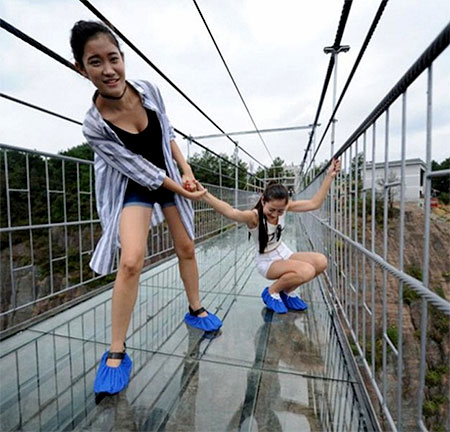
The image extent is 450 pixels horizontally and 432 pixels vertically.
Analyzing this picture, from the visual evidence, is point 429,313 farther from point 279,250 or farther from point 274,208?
point 279,250

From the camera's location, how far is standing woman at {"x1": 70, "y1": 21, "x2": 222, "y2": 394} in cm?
106

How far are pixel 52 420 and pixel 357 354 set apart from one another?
110cm

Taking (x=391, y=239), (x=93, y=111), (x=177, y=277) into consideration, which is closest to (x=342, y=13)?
(x=391, y=239)

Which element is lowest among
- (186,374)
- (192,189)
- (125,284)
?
(186,374)

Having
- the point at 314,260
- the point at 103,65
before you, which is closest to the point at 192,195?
the point at 103,65

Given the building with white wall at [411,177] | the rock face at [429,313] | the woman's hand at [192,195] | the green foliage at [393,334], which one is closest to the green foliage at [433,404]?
the rock face at [429,313]

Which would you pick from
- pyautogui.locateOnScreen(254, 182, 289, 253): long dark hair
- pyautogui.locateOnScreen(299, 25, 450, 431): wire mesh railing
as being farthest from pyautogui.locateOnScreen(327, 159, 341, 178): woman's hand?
pyautogui.locateOnScreen(299, 25, 450, 431): wire mesh railing

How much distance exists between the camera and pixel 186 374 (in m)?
1.14

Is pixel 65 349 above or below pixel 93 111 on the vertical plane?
below

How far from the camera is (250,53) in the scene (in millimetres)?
4914

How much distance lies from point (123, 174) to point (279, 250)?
1.05 m

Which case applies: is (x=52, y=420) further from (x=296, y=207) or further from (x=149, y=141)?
(x=296, y=207)

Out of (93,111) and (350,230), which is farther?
(350,230)

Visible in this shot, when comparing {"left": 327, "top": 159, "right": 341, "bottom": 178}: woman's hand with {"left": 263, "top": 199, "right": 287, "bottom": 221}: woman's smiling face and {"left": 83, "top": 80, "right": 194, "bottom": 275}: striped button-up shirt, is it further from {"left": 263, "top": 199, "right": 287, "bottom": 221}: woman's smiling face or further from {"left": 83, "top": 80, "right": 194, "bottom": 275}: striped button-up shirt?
{"left": 83, "top": 80, "right": 194, "bottom": 275}: striped button-up shirt
